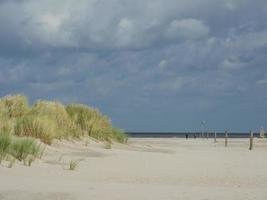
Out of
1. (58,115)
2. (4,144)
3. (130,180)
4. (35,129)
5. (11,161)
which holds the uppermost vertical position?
(58,115)

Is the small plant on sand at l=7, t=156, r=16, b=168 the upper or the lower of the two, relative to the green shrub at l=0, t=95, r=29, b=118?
lower

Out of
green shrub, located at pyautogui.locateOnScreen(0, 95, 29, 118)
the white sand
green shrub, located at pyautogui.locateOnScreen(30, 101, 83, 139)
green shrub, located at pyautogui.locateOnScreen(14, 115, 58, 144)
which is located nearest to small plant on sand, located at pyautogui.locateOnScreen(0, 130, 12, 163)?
the white sand

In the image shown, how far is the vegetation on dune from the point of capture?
21.9 m

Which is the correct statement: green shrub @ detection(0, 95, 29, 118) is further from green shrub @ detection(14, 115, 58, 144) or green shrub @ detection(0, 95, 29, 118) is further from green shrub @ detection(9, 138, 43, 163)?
green shrub @ detection(9, 138, 43, 163)

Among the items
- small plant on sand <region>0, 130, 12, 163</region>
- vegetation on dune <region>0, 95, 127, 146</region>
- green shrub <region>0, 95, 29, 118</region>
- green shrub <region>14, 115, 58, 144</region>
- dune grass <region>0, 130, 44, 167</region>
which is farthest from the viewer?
green shrub <region>0, 95, 29, 118</region>

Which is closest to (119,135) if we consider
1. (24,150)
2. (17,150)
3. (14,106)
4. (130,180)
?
(14,106)

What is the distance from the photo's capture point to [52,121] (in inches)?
950

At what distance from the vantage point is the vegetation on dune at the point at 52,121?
21.9m

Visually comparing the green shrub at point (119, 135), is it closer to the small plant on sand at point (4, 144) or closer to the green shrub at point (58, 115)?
the green shrub at point (58, 115)

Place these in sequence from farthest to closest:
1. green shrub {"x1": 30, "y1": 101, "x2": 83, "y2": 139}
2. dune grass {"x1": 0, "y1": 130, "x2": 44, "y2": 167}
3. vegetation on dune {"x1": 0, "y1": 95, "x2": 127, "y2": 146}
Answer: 1. green shrub {"x1": 30, "y1": 101, "x2": 83, "y2": 139}
2. vegetation on dune {"x1": 0, "y1": 95, "x2": 127, "y2": 146}
3. dune grass {"x1": 0, "y1": 130, "x2": 44, "y2": 167}

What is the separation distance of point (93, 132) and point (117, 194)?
20.6m

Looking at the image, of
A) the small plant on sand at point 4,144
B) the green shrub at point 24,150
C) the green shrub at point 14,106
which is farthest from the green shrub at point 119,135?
the small plant on sand at point 4,144

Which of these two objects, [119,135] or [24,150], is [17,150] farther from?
[119,135]

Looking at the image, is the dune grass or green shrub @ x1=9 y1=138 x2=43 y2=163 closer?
the dune grass
